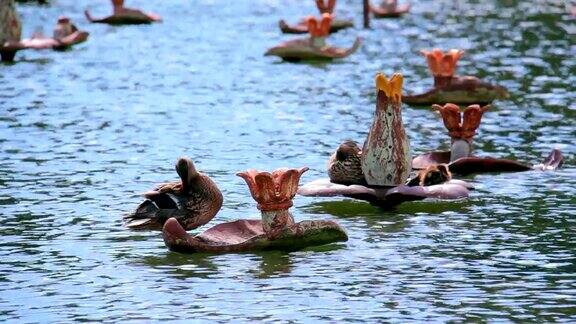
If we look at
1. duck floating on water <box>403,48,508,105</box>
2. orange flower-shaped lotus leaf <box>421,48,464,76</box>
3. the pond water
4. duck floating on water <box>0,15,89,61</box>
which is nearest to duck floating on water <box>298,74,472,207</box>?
the pond water

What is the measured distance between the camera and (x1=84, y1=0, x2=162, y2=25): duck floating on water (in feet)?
125

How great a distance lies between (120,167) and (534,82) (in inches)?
374

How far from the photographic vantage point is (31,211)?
1616 cm

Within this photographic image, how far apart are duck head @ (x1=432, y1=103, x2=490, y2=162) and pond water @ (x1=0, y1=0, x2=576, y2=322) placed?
0.35 meters

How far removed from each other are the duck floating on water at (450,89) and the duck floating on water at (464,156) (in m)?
4.87

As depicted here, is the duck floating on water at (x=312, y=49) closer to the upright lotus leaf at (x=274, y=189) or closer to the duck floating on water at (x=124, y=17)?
the duck floating on water at (x=124, y=17)

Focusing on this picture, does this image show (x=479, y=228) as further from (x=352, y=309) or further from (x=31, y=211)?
(x=31, y=211)

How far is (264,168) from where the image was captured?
18688 millimetres

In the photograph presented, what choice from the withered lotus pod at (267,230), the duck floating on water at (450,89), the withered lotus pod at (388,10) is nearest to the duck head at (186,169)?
the withered lotus pod at (267,230)

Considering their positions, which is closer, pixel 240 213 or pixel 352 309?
pixel 352 309

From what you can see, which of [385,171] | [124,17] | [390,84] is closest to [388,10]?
[124,17]

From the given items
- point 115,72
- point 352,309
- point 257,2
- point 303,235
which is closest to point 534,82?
point 115,72

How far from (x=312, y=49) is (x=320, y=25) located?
1.66 feet

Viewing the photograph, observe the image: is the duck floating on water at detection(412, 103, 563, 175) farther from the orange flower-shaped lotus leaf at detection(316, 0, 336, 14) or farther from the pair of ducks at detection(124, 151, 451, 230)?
Result: the orange flower-shaped lotus leaf at detection(316, 0, 336, 14)
